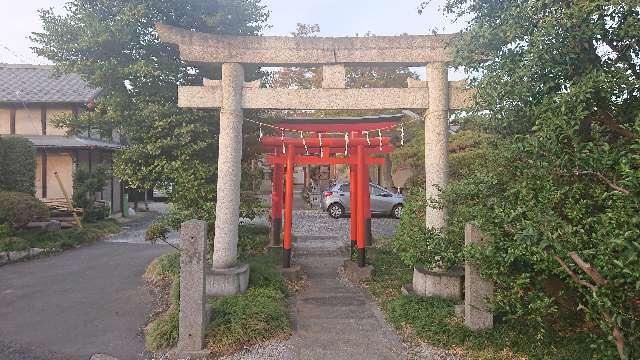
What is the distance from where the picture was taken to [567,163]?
412 cm

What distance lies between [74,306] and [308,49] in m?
6.32

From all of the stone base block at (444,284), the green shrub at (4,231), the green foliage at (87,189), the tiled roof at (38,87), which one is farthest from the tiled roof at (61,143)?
the stone base block at (444,284)

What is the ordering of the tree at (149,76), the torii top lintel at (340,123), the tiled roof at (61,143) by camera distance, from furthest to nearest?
Result: the tiled roof at (61,143)
the torii top lintel at (340,123)
the tree at (149,76)

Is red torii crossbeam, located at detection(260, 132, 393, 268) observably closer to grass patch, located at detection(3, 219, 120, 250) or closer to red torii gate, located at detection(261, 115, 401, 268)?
red torii gate, located at detection(261, 115, 401, 268)

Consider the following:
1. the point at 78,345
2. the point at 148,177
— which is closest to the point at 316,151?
the point at 148,177

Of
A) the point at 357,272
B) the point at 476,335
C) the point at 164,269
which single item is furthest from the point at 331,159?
the point at 476,335

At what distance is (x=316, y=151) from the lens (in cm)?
1246

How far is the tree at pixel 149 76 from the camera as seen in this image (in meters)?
9.12

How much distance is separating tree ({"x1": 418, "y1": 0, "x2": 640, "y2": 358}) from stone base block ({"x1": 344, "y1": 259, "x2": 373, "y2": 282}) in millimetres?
4570

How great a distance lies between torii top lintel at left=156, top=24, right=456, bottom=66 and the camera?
7.70 m

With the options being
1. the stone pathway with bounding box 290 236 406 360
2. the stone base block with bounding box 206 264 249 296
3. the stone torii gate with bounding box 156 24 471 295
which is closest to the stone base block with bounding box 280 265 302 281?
the stone pathway with bounding box 290 236 406 360

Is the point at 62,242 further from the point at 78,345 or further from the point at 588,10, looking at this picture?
the point at 588,10

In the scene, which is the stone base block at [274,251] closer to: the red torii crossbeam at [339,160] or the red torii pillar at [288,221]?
the red torii crossbeam at [339,160]

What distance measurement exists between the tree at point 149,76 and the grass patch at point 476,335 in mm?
4240
